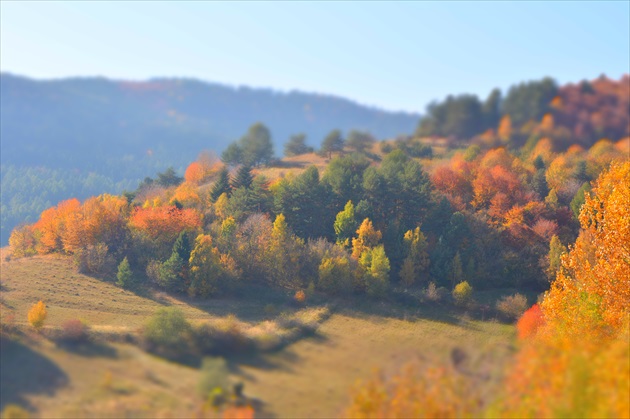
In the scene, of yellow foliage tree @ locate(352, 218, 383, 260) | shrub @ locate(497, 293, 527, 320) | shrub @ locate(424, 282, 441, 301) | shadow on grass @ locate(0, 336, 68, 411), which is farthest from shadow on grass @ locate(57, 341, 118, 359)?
yellow foliage tree @ locate(352, 218, 383, 260)

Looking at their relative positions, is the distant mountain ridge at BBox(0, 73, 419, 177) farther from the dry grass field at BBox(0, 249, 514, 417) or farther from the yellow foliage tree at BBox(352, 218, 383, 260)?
the dry grass field at BBox(0, 249, 514, 417)

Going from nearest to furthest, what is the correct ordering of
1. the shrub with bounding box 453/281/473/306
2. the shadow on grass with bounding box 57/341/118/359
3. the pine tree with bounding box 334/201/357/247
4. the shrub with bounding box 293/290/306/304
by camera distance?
1. the shadow on grass with bounding box 57/341/118/359
2. the shrub with bounding box 293/290/306/304
3. the shrub with bounding box 453/281/473/306
4. the pine tree with bounding box 334/201/357/247

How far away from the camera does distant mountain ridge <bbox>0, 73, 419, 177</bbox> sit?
153ft

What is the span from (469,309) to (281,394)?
20456 mm

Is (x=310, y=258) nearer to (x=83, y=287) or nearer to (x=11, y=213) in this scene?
(x=83, y=287)

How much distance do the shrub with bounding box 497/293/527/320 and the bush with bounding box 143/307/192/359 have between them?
1794cm

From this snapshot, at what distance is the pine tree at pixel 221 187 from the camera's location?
38.8 m

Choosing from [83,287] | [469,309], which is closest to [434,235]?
[469,309]

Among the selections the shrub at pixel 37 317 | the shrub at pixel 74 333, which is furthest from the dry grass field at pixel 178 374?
the shrub at pixel 37 317

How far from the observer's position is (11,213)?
134ft

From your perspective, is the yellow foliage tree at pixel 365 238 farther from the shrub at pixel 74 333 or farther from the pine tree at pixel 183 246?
the shrub at pixel 74 333

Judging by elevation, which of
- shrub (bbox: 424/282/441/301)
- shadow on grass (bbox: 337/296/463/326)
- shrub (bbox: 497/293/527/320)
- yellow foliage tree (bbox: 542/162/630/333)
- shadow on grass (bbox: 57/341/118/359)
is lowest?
shadow on grass (bbox: 337/296/463/326)

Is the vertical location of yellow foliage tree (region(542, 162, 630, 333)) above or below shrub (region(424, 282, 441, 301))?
above

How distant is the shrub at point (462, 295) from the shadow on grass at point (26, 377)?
21.8 metres
